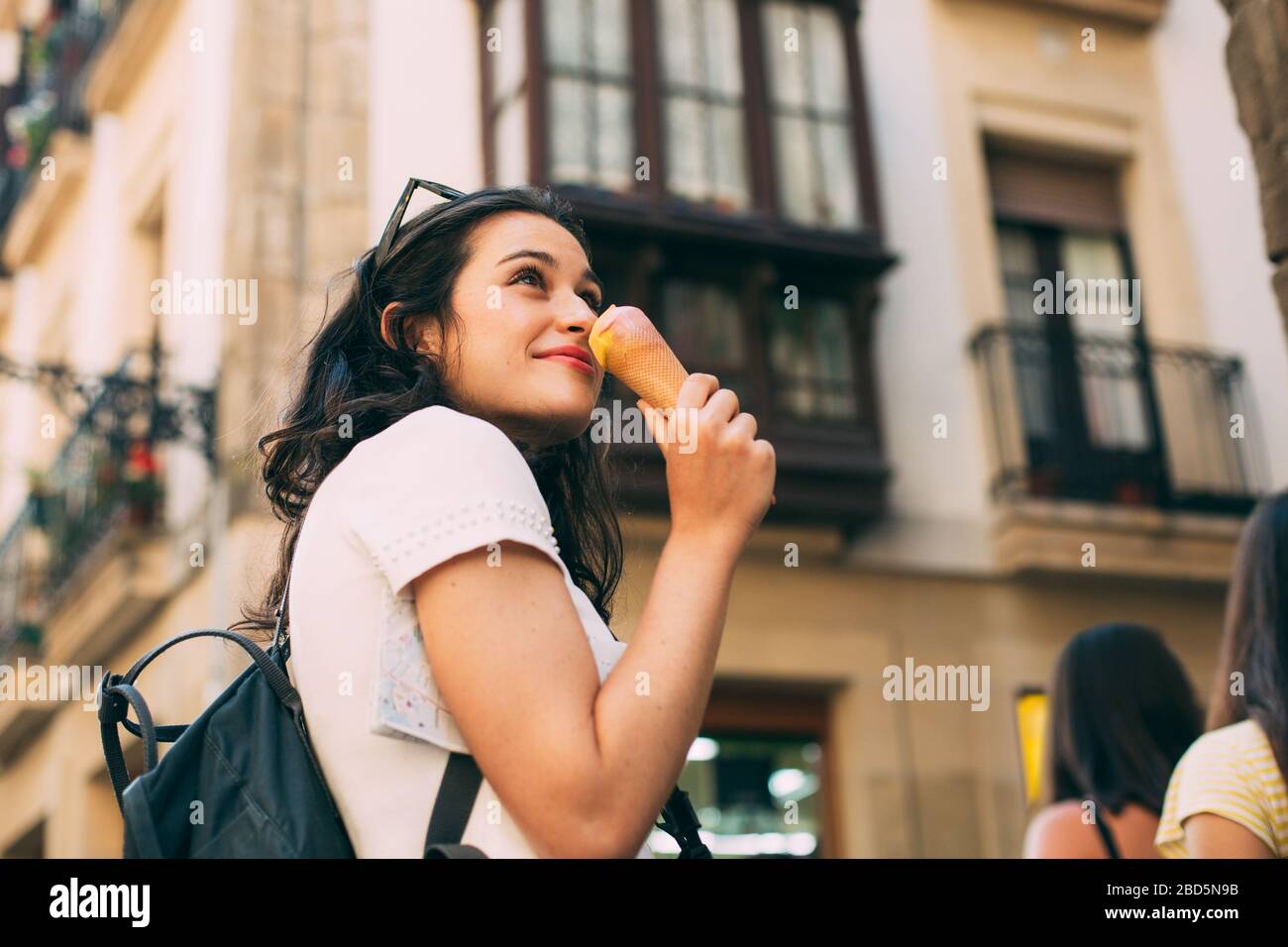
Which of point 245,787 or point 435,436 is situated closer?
point 245,787

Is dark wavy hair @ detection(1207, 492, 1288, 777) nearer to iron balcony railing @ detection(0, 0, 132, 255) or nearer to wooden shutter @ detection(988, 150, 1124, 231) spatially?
wooden shutter @ detection(988, 150, 1124, 231)

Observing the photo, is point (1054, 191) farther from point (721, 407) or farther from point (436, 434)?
point (436, 434)

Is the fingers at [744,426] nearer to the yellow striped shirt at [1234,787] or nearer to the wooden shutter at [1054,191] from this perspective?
the yellow striped shirt at [1234,787]

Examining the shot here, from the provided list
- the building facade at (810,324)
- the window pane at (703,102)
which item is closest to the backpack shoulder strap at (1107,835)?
the building facade at (810,324)

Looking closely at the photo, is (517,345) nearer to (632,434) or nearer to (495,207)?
(495,207)

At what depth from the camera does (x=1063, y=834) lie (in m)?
3.79

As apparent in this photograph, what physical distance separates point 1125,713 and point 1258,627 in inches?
39.6

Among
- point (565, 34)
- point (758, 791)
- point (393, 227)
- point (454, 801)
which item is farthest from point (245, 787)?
point (565, 34)

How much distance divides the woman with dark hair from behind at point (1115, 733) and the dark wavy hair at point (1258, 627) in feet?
2.83

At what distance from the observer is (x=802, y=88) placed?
11.1 m

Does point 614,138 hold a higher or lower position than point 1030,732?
higher

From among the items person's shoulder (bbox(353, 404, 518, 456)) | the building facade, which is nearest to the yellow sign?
the building facade

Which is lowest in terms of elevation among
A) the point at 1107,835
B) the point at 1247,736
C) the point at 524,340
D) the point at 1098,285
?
the point at 1107,835
